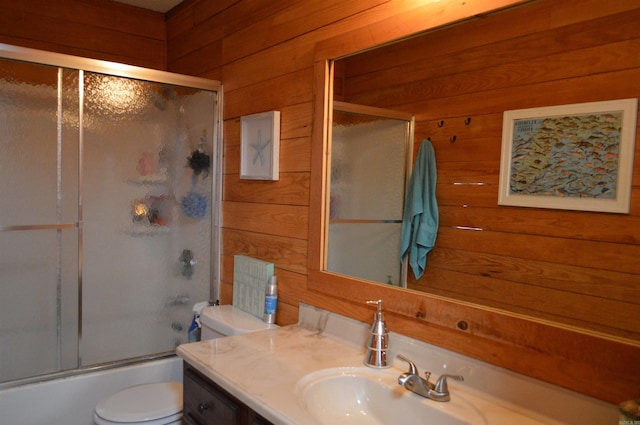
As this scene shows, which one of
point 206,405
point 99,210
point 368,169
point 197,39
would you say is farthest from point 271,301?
point 197,39

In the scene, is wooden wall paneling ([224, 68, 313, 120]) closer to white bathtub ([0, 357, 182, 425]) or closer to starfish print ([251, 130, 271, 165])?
starfish print ([251, 130, 271, 165])

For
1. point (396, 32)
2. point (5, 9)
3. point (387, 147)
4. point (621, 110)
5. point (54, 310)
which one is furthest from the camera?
point (5, 9)

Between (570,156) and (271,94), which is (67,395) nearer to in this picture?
(271,94)

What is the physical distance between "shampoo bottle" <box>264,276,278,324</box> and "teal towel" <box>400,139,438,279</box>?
2.19ft

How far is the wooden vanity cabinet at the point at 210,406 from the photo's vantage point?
1234mm

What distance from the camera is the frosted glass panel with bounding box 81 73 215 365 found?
7.11 ft

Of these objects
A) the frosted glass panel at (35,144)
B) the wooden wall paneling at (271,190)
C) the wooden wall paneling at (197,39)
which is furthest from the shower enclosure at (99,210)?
the wooden wall paneling at (197,39)

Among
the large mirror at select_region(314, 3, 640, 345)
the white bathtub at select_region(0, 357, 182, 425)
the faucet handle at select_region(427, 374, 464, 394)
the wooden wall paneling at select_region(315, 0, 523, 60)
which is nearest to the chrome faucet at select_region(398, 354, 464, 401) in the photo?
the faucet handle at select_region(427, 374, 464, 394)

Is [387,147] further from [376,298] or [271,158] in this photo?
[271,158]

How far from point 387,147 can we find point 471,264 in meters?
0.47

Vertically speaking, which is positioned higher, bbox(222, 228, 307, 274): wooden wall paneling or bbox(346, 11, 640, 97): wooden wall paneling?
bbox(346, 11, 640, 97): wooden wall paneling

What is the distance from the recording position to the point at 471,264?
126cm

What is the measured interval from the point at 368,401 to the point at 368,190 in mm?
667

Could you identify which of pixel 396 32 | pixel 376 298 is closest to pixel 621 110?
pixel 396 32
